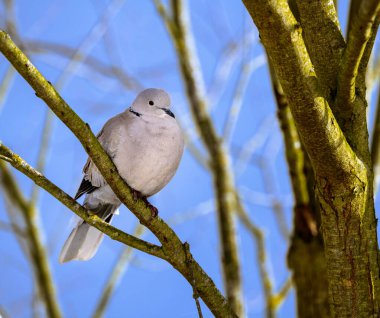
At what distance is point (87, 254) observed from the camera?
2.59 metres

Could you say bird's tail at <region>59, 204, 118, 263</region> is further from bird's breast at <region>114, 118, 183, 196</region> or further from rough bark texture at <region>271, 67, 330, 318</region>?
rough bark texture at <region>271, 67, 330, 318</region>

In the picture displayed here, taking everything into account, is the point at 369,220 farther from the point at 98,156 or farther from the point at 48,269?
the point at 48,269

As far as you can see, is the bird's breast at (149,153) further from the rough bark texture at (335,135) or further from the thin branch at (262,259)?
the thin branch at (262,259)

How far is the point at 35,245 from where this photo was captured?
11.3ft

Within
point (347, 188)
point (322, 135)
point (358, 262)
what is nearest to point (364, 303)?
point (358, 262)

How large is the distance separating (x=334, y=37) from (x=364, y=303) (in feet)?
2.87

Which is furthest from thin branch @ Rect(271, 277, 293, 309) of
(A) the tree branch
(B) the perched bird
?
(A) the tree branch

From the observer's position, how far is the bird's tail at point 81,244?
2574mm

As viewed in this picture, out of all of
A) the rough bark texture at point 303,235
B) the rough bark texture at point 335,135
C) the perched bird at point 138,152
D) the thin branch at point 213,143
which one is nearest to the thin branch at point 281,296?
the thin branch at point 213,143

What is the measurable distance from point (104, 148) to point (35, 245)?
4.36ft

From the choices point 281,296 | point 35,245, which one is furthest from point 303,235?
point 35,245

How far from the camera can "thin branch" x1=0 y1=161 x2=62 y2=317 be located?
3.29 m

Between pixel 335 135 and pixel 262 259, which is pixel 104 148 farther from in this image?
pixel 262 259

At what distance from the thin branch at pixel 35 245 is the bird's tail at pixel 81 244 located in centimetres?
82
